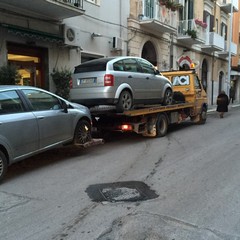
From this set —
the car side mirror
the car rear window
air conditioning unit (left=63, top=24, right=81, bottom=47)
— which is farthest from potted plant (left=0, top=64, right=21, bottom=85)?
the car side mirror

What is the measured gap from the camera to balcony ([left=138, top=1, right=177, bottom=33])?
20.1 m

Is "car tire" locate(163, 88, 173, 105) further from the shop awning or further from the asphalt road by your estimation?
the shop awning

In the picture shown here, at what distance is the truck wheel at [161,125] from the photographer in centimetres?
1183

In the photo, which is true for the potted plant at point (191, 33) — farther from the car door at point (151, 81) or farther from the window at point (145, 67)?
the window at point (145, 67)

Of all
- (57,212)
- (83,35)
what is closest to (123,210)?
(57,212)

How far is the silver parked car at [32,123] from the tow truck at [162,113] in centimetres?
182

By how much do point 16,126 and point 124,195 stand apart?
2.41 meters

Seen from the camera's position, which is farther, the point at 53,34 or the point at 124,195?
the point at 53,34

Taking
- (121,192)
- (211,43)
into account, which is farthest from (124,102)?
(211,43)

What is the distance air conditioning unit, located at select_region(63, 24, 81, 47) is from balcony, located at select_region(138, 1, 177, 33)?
581 cm

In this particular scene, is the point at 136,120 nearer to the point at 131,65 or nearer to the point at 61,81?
the point at 131,65

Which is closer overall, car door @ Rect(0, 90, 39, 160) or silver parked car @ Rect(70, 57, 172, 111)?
car door @ Rect(0, 90, 39, 160)

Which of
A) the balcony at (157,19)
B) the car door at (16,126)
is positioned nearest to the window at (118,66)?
the car door at (16,126)

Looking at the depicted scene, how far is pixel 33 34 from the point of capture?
505 inches
